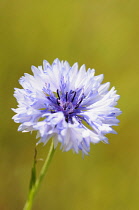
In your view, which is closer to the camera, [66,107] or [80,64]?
[66,107]

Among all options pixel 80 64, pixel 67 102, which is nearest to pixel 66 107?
pixel 67 102

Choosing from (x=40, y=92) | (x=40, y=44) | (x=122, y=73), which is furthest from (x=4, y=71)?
(x=40, y=92)

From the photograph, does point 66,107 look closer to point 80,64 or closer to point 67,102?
point 67,102

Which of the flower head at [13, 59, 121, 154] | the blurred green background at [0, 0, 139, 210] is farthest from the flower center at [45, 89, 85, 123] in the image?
the blurred green background at [0, 0, 139, 210]

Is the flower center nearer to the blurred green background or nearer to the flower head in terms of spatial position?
the flower head

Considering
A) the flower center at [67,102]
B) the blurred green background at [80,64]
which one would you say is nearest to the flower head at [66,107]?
the flower center at [67,102]

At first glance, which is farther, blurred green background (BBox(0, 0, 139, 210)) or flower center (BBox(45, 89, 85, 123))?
blurred green background (BBox(0, 0, 139, 210))

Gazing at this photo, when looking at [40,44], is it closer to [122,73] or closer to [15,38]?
[15,38]
